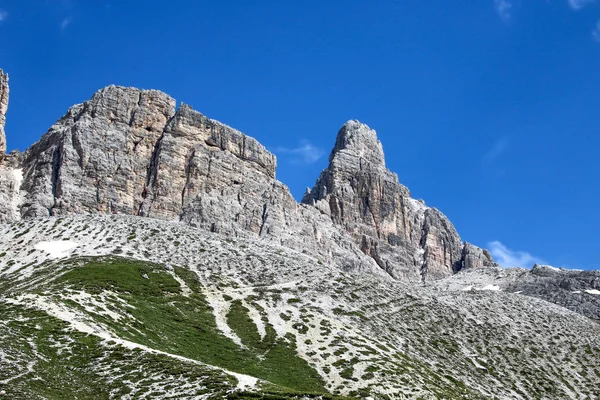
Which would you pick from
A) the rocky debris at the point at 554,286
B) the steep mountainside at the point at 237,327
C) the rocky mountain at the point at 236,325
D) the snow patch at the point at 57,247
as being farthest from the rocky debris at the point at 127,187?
the snow patch at the point at 57,247

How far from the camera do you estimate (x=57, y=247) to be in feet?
359

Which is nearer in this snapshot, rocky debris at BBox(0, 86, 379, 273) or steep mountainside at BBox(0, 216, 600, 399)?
steep mountainside at BBox(0, 216, 600, 399)

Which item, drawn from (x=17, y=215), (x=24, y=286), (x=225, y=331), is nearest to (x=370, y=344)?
(x=225, y=331)

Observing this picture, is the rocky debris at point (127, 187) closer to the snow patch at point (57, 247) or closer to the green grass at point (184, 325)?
the snow patch at point (57, 247)

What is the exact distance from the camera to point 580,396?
89875 millimetres

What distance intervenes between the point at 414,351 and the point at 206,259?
41577mm

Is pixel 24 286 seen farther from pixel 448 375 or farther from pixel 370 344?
pixel 448 375

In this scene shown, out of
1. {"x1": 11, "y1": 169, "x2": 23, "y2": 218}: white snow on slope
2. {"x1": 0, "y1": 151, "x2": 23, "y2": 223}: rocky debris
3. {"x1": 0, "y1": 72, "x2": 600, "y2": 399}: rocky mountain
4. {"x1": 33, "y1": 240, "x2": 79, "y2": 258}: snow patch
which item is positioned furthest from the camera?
{"x1": 11, "y1": 169, "x2": 23, "y2": 218}: white snow on slope

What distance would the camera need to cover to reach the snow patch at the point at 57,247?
347ft

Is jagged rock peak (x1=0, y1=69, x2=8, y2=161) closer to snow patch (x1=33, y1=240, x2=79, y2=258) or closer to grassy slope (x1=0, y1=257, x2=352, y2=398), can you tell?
snow patch (x1=33, y1=240, x2=79, y2=258)

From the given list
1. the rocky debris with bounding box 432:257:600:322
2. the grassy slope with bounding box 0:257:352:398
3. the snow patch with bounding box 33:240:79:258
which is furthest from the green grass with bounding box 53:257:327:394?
the rocky debris with bounding box 432:257:600:322

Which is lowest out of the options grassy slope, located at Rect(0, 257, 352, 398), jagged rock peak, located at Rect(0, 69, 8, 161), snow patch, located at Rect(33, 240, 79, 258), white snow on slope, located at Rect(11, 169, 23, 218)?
grassy slope, located at Rect(0, 257, 352, 398)

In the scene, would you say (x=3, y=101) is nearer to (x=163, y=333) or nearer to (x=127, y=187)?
(x=127, y=187)

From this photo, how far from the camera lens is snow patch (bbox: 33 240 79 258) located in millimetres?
105762
